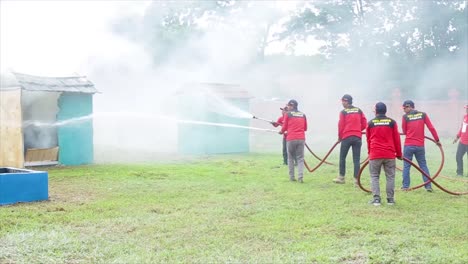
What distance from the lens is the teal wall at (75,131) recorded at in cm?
1289

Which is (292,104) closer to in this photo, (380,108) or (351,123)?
(351,123)

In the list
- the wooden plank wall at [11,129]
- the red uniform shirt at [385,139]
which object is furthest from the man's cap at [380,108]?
the wooden plank wall at [11,129]

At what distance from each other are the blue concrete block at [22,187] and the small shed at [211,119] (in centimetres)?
881

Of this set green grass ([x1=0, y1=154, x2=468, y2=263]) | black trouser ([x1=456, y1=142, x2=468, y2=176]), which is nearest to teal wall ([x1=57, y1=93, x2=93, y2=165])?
green grass ([x1=0, y1=154, x2=468, y2=263])

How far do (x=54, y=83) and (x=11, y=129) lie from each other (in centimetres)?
155

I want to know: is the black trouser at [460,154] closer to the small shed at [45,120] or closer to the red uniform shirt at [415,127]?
the red uniform shirt at [415,127]

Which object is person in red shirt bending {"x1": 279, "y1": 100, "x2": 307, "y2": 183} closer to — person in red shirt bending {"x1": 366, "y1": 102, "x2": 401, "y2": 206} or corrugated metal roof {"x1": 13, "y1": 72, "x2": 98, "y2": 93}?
person in red shirt bending {"x1": 366, "y1": 102, "x2": 401, "y2": 206}

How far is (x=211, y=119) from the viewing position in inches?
659

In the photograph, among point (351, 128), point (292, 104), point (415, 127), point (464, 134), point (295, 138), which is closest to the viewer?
point (415, 127)

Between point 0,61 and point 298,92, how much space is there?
23.5 meters

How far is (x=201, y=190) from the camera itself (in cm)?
894

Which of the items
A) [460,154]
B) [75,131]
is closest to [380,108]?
[460,154]

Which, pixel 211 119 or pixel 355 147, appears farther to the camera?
pixel 211 119

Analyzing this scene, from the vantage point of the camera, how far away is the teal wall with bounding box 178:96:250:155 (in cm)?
1673
